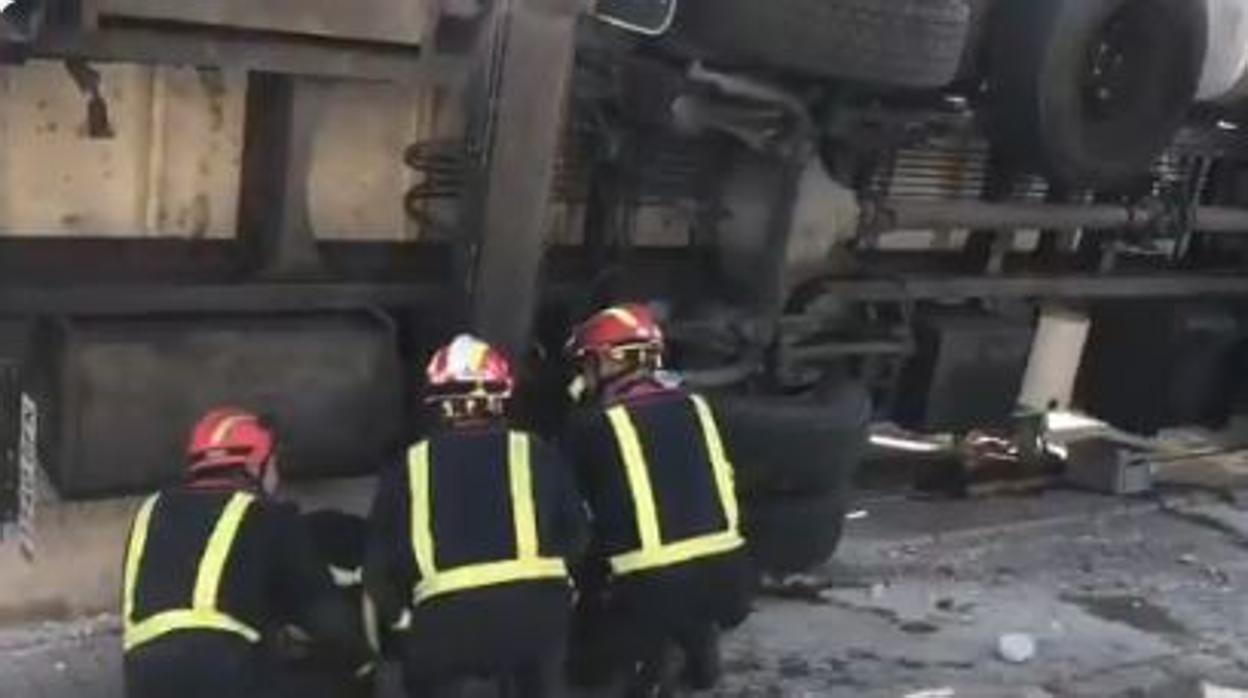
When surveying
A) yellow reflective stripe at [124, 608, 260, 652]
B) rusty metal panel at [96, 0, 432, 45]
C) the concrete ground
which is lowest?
the concrete ground

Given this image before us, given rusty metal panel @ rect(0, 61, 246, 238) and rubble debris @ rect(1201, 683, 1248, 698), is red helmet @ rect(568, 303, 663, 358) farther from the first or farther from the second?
rubble debris @ rect(1201, 683, 1248, 698)

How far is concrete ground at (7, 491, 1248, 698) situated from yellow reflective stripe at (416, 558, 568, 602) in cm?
81

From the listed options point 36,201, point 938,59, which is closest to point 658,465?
point 938,59

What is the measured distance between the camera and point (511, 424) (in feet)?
16.3

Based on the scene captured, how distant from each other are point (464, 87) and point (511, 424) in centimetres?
99

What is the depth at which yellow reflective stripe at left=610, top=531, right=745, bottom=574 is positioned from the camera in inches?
178

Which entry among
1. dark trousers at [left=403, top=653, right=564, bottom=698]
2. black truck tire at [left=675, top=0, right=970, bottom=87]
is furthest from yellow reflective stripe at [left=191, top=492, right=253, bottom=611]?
black truck tire at [left=675, top=0, right=970, bottom=87]

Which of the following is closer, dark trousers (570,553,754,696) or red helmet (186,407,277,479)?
red helmet (186,407,277,479)

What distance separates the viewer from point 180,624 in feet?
12.5

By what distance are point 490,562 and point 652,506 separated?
56cm

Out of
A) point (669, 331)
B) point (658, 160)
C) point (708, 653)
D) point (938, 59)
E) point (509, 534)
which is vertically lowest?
point (708, 653)

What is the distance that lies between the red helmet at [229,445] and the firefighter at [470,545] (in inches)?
14.0

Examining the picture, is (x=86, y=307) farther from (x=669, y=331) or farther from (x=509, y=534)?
(x=669, y=331)

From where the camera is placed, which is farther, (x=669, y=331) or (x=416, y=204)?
(x=669, y=331)
